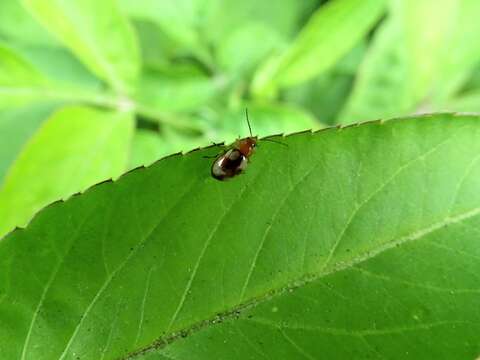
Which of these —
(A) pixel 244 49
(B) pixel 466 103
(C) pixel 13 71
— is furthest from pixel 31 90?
(B) pixel 466 103

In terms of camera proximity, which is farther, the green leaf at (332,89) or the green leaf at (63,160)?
the green leaf at (332,89)

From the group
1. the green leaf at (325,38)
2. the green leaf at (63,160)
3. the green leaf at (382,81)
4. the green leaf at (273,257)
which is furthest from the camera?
the green leaf at (382,81)

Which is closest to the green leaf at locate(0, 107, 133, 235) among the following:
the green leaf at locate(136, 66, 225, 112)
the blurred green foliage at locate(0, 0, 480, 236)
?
the blurred green foliage at locate(0, 0, 480, 236)

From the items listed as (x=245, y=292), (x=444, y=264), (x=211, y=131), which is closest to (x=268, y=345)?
(x=245, y=292)

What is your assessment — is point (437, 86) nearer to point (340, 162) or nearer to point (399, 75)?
point (399, 75)

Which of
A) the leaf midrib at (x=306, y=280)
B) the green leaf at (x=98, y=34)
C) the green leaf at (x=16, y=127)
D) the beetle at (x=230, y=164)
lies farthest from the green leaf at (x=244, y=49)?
the leaf midrib at (x=306, y=280)

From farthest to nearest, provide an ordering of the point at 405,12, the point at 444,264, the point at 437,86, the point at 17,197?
the point at 437,86 → the point at 405,12 → the point at 17,197 → the point at 444,264

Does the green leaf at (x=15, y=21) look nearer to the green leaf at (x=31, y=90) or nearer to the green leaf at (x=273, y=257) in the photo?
the green leaf at (x=31, y=90)
